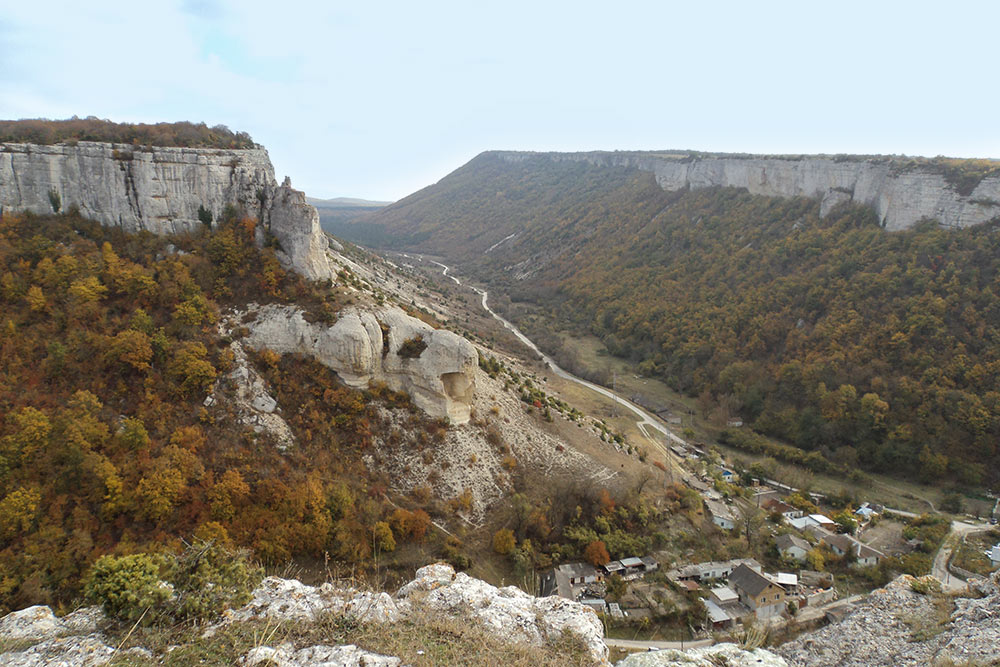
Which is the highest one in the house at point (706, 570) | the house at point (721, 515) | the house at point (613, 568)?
the house at point (613, 568)

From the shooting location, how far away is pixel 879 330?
126 ft

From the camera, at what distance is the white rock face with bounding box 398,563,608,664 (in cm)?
807

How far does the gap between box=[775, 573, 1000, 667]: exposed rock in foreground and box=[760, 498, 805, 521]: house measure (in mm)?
21032

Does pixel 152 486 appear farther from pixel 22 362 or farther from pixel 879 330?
pixel 879 330

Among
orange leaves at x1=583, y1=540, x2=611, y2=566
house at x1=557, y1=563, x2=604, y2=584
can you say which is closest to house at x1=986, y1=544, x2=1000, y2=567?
orange leaves at x1=583, y1=540, x2=611, y2=566

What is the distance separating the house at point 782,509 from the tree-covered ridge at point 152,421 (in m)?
19.4

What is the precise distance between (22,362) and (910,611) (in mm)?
27219

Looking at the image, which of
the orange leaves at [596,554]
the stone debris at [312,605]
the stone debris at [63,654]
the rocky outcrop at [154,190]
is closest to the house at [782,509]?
the orange leaves at [596,554]

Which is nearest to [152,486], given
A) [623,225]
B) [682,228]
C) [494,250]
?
[682,228]

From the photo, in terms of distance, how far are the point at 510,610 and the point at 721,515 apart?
21116 mm

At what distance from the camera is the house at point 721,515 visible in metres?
25.4

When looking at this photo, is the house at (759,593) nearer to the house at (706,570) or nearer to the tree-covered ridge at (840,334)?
the house at (706,570)

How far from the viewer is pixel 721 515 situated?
85.8 feet

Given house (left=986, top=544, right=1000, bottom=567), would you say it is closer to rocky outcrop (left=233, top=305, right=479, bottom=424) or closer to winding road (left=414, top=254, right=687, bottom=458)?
winding road (left=414, top=254, right=687, bottom=458)
